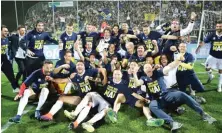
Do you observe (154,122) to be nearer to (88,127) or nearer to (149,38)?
(88,127)

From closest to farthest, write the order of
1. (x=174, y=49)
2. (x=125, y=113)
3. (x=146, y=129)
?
1. (x=146, y=129)
2. (x=125, y=113)
3. (x=174, y=49)

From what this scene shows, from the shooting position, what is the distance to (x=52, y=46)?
10148 mm

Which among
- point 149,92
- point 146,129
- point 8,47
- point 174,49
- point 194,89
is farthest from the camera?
point 8,47

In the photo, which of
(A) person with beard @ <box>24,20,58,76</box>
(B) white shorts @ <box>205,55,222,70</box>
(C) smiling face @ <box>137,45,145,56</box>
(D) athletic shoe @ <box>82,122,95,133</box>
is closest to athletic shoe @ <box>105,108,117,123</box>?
(D) athletic shoe @ <box>82,122,95,133</box>

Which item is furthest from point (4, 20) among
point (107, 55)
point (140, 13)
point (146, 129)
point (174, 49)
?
point (146, 129)

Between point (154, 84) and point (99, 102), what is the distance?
932 millimetres

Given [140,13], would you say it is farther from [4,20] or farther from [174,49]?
[174,49]

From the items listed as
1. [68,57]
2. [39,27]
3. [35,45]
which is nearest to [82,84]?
[68,57]

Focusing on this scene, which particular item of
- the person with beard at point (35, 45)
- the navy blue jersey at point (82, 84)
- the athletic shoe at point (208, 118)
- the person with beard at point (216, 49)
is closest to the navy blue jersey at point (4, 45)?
the person with beard at point (35, 45)

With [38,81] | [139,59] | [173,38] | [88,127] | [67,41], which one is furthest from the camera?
[67,41]

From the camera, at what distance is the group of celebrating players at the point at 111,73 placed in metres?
4.08

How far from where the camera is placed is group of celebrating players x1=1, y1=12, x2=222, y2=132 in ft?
13.4

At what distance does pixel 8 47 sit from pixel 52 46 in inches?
159

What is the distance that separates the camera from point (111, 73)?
17.7ft
